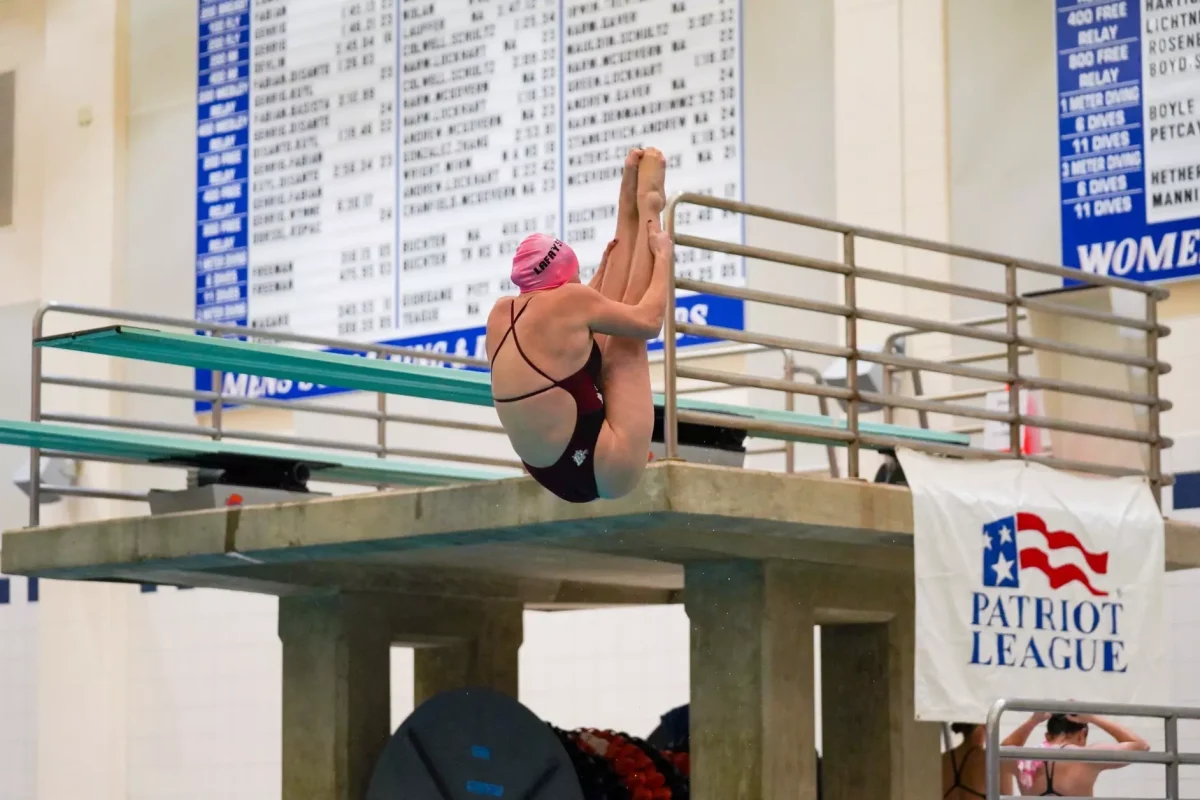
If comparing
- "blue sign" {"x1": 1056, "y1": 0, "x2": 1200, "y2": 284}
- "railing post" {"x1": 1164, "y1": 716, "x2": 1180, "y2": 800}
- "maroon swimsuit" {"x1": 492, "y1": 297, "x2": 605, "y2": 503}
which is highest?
"blue sign" {"x1": 1056, "y1": 0, "x2": 1200, "y2": 284}

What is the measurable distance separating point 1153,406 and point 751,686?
2.94 meters

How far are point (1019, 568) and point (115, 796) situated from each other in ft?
31.8

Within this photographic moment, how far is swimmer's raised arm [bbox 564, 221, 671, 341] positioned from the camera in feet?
18.7

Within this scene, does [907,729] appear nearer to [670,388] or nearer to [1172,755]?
[1172,755]

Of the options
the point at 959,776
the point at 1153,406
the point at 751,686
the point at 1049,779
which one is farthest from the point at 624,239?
the point at 959,776

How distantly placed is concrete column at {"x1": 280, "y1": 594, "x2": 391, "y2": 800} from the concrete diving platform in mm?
11

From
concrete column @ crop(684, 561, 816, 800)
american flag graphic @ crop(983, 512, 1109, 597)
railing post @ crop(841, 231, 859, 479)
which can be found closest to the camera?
concrete column @ crop(684, 561, 816, 800)

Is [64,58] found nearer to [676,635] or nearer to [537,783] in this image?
[676,635]

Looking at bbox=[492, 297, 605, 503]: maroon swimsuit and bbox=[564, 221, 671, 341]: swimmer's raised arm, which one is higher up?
bbox=[564, 221, 671, 341]: swimmer's raised arm

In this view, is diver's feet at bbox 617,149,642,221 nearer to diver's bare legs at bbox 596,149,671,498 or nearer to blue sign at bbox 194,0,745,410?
diver's bare legs at bbox 596,149,671,498

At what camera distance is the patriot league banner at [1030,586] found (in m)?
8.12

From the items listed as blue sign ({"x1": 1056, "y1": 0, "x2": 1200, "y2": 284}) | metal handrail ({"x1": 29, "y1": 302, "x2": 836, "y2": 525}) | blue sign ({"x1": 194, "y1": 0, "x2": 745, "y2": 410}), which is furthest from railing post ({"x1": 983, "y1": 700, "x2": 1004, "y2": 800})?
blue sign ({"x1": 194, "y1": 0, "x2": 745, "y2": 410})

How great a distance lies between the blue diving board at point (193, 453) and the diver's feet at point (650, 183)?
323 cm

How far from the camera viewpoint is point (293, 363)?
7.95 meters
